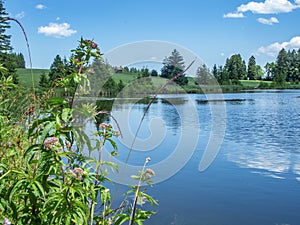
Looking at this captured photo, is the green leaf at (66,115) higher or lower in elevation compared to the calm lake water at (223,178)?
higher

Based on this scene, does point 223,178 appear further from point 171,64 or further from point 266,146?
point 266,146

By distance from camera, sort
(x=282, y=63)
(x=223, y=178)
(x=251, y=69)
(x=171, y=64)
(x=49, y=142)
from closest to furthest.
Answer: (x=49, y=142), (x=171, y=64), (x=223, y=178), (x=251, y=69), (x=282, y=63)

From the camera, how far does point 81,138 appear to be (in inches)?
62.6

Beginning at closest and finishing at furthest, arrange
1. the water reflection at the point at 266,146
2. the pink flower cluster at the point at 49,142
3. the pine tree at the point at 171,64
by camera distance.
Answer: the pink flower cluster at the point at 49,142, the pine tree at the point at 171,64, the water reflection at the point at 266,146

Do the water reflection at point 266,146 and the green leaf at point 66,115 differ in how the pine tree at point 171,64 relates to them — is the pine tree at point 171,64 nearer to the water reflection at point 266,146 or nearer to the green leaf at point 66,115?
the water reflection at point 266,146

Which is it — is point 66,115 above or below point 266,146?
above

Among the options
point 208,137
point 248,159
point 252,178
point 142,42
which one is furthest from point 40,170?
point 208,137

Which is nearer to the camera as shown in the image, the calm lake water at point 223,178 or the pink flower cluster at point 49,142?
the pink flower cluster at point 49,142

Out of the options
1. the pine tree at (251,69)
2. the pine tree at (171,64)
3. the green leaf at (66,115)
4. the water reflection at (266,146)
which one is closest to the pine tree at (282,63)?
the pine tree at (251,69)

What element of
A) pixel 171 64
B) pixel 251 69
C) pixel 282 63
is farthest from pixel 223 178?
pixel 282 63

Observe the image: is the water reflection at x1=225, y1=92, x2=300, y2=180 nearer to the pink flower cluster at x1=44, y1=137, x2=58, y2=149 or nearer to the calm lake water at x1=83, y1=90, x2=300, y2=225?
the calm lake water at x1=83, y1=90, x2=300, y2=225

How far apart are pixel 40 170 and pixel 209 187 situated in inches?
171

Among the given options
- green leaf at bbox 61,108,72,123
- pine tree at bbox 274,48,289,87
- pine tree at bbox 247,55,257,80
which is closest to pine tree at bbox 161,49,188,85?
green leaf at bbox 61,108,72,123

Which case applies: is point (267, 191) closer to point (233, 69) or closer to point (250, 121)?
point (250, 121)
